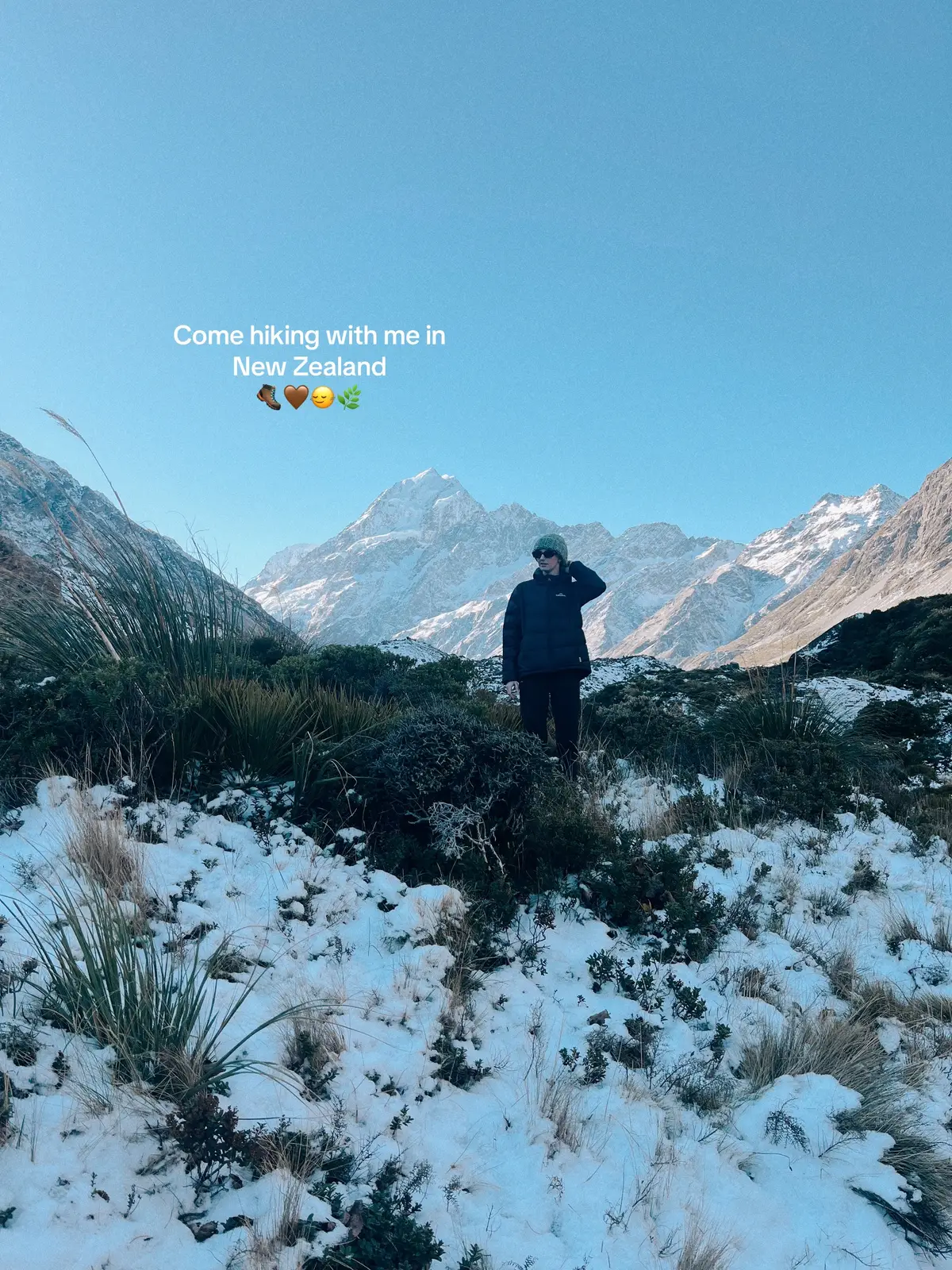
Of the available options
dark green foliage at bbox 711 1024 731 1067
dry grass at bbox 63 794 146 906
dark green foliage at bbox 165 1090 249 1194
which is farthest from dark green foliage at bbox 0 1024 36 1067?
dark green foliage at bbox 711 1024 731 1067

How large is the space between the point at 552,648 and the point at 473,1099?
405cm

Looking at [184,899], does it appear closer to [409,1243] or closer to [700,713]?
[409,1243]

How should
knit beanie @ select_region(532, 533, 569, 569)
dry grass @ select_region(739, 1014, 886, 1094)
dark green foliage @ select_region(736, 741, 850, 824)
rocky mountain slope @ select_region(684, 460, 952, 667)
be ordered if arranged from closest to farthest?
1. dry grass @ select_region(739, 1014, 886, 1094)
2. dark green foliage @ select_region(736, 741, 850, 824)
3. knit beanie @ select_region(532, 533, 569, 569)
4. rocky mountain slope @ select_region(684, 460, 952, 667)

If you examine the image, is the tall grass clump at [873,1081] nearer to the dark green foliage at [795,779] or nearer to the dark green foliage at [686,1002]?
the dark green foliage at [686,1002]

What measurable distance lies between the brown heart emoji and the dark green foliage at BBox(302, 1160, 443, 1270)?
350 inches

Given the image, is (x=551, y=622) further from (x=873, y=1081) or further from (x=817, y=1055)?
Result: (x=873, y=1081)

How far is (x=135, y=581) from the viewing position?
5.97 metres

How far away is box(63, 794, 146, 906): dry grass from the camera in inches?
134

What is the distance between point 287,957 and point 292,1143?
1.11m

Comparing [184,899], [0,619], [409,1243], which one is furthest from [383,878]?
[0,619]

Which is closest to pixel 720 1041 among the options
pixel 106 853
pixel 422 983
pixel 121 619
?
pixel 422 983

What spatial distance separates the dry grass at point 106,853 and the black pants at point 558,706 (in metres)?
3.69

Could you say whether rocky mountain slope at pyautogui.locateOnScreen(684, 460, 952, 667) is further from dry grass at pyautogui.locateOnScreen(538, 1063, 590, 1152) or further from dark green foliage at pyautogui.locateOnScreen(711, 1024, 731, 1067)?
dry grass at pyautogui.locateOnScreen(538, 1063, 590, 1152)

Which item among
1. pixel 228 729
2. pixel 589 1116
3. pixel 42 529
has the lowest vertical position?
pixel 589 1116
